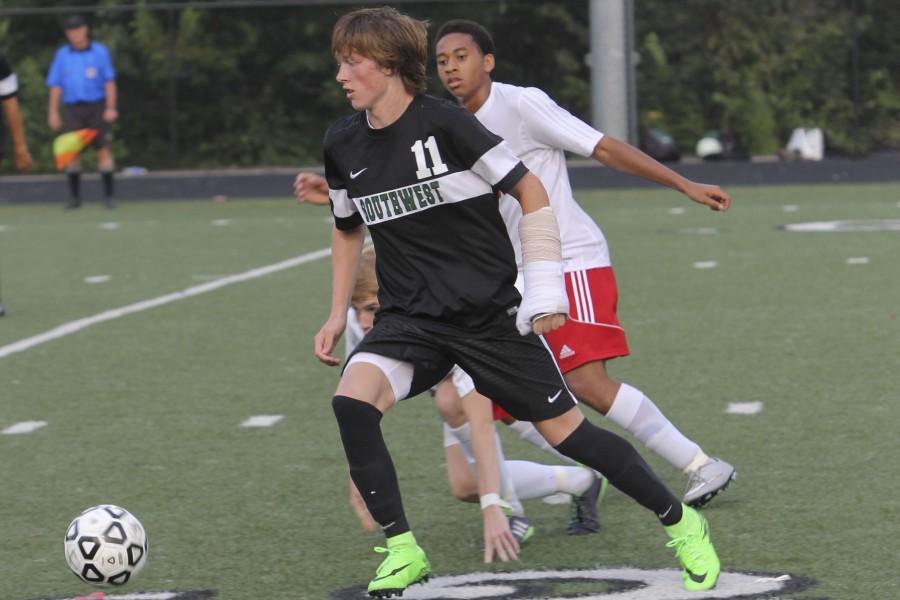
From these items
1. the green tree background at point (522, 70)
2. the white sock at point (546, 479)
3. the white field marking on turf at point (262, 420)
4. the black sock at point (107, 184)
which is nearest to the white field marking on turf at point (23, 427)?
the white field marking on turf at point (262, 420)

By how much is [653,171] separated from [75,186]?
1679 centimetres

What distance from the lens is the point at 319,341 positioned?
5137 millimetres

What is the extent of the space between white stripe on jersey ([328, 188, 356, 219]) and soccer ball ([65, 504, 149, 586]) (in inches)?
40.4

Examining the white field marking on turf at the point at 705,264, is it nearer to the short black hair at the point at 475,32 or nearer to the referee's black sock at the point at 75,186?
the short black hair at the point at 475,32

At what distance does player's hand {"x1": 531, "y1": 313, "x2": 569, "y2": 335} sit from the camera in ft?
15.3

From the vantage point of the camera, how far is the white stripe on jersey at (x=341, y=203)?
A: 5.13 meters

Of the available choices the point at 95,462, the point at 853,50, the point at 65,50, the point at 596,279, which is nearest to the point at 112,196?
the point at 65,50

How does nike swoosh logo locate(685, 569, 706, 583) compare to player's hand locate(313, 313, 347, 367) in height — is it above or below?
below

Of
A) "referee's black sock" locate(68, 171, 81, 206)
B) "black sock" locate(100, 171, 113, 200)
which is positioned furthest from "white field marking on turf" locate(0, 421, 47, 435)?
"referee's black sock" locate(68, 171, 81, 206)

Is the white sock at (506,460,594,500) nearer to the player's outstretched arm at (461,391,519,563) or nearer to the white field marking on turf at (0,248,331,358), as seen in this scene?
the player's outstretched arm at (461,391,519,563)

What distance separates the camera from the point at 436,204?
16.1ft

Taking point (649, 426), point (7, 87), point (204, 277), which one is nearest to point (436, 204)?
point (649, 426)

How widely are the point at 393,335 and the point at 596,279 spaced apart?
116 cm

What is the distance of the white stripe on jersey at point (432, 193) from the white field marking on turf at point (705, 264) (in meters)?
8.65
